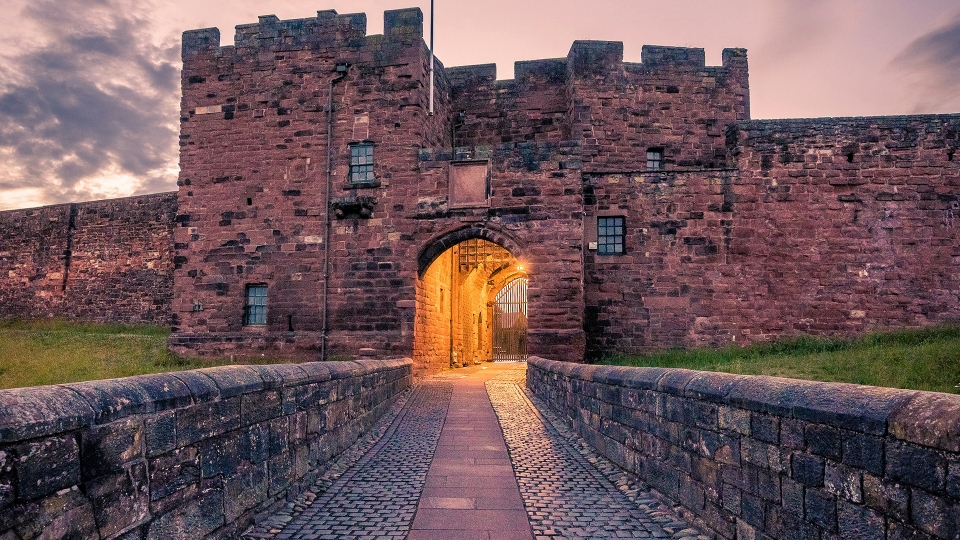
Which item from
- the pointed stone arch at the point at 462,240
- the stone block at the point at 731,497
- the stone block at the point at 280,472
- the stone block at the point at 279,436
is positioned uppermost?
the pointed stone arch at the point at 462,240

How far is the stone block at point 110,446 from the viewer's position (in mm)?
2701

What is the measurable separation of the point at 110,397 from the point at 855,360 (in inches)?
397

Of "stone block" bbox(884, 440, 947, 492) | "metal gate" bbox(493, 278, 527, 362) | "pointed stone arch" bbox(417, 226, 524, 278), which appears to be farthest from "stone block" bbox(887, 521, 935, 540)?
"metal gate" bbox(493, 278, 527, 362)

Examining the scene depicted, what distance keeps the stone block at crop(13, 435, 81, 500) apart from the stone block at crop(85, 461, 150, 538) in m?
0.14

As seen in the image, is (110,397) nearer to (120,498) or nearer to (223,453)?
(120,498)

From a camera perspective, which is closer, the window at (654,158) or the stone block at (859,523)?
the stone block at (859,523)

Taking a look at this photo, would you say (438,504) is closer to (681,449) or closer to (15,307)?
(681,449)

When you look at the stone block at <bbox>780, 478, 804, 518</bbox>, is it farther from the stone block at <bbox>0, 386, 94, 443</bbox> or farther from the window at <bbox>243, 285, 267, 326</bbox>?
the window at <bbox>243, 285, 267, 326</bbox>

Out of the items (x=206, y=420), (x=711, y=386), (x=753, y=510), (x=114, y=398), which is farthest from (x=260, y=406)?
(x=753, y=510)

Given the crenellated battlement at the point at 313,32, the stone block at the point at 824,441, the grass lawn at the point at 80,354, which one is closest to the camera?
the stone block at the point at 824,441

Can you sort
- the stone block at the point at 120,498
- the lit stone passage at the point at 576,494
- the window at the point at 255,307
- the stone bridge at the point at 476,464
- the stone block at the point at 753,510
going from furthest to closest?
the window at the point at 255,307 → the lit stone passage at the point at 576,494 → the stone block at the point at 753,510 → the stone block at the point at 120,498 → the stone bridge at the point at 476,464

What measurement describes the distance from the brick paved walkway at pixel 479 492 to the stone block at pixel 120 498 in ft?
4.09

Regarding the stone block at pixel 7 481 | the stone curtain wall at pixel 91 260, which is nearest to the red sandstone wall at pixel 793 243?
the stone block at pixel 7 481

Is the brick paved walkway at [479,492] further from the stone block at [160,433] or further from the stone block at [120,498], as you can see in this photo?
the stone block at [120,498]
